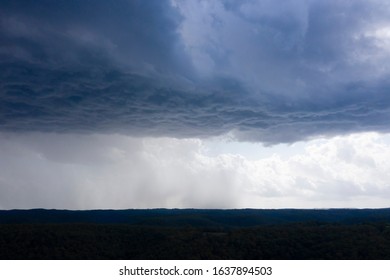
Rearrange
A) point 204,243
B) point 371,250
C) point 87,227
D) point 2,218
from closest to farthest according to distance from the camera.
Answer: point 371,250, point 204,243, point 87,227, point 2,218

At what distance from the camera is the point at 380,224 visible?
116 metres

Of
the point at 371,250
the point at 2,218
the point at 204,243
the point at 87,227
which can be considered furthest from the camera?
the point at 2,218

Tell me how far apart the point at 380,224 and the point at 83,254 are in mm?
77137

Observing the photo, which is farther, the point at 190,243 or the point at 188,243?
the point at 188,243

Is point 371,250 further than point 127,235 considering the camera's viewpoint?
No

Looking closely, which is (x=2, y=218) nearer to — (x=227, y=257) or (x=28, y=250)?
(x=28, y=250)

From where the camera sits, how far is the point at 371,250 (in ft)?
282
